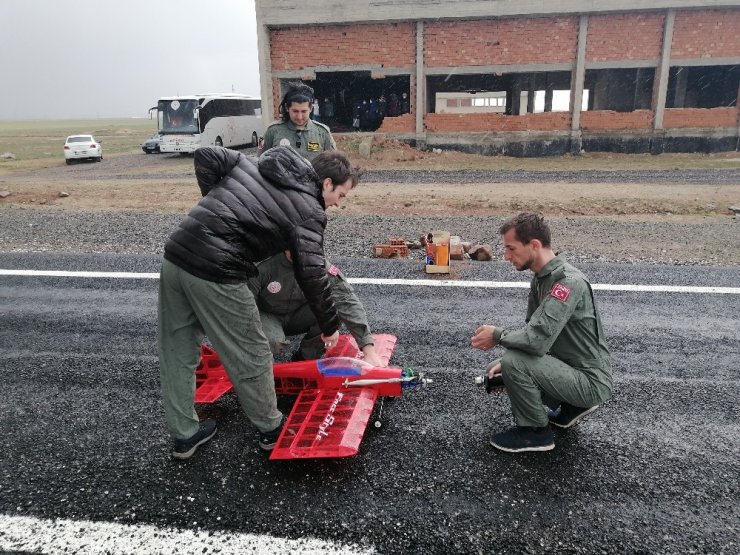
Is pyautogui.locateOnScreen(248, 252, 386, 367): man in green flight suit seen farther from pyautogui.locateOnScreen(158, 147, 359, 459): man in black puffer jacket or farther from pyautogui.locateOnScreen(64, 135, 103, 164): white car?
pyautogui.locateOnScreen(64, 135, 103, 164): white car

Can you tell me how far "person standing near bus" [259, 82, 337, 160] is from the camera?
5.54m

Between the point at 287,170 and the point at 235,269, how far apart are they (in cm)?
60

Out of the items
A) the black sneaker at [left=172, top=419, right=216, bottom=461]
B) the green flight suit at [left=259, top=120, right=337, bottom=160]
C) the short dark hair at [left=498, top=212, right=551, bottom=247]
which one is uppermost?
the green flight suit at [left=259, top=120, right=337, bottom=160]

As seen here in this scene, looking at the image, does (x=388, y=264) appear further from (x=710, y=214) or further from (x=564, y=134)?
(x=564, y=134)

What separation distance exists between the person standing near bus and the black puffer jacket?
99.9 inches

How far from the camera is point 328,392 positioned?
3.71 m

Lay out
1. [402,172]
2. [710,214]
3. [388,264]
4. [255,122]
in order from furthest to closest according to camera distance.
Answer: [255,122] < [402,172] < [710,214] < [388,264]

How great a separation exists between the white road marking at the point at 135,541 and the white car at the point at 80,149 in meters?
30.0

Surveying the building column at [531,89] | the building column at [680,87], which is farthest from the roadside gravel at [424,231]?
the building column at [531,89]

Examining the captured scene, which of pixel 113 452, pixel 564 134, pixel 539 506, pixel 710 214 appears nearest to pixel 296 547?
pixel 539 506

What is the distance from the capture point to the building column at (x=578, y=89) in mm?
22250

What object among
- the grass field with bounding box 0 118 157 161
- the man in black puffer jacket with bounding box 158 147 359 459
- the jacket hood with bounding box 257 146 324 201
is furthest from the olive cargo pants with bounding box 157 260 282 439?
the grass field with bounding box 0 118 157 161

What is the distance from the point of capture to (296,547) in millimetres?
2557

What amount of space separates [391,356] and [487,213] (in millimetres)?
7592
